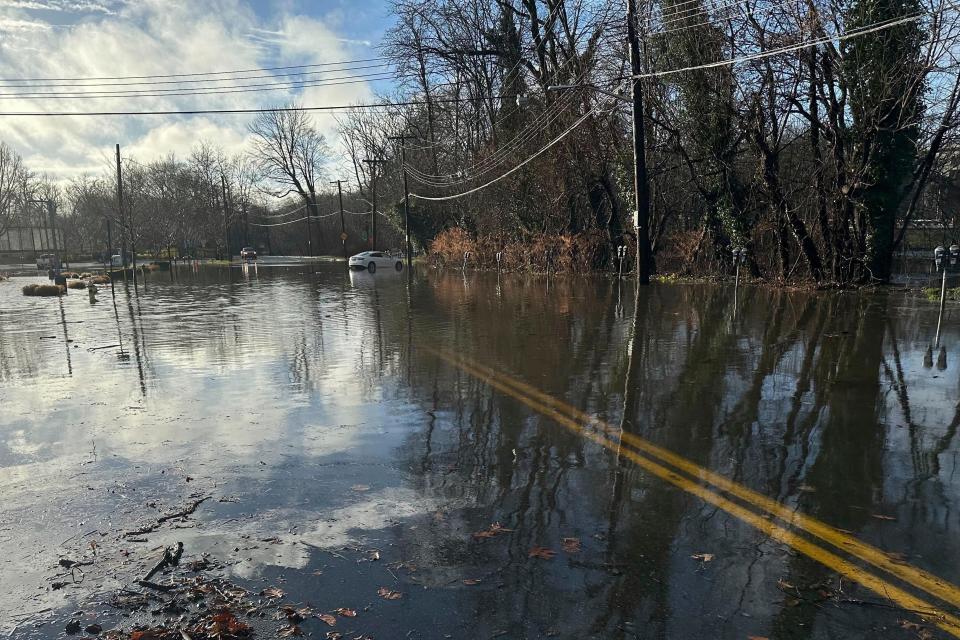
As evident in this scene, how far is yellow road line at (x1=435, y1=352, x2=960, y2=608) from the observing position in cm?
349

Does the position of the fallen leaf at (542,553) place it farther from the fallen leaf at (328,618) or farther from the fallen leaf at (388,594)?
the fallen leaf at (328,618)

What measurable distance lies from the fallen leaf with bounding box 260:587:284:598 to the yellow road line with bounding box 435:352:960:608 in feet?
10.5

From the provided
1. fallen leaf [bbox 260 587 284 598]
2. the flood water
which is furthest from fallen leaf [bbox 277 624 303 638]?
fallen leaf [bbox 260 587 284 598]

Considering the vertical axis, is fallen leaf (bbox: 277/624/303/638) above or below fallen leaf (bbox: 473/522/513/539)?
below

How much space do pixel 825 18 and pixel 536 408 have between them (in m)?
16.6

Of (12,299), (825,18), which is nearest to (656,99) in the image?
(825,18)

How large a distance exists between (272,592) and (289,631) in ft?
1.35

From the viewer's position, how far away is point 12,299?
25.6m

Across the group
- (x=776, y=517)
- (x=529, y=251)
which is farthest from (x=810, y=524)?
(x=529, y=251)

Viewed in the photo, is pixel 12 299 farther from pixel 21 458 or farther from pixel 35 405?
pixel 21 458

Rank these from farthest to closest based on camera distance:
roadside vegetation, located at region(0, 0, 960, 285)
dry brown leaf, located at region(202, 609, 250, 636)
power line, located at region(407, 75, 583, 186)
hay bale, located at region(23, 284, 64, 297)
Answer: power line, located at region(407, 75, 583, 186) < hay bale, located at region(23, 284, 64, 297) < roadside vegetation, located at region(0, 0, 960, 285) < dry brown leaf, located at region(202, 609, 250, 636)

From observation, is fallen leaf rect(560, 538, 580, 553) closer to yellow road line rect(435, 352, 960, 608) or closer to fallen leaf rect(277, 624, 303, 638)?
yellow road line rect(435, 352, 960, 608)

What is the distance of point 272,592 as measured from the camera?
11.8 ft

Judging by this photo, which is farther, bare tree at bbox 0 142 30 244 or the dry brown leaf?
bare tree at bbox 0 142 30 244
